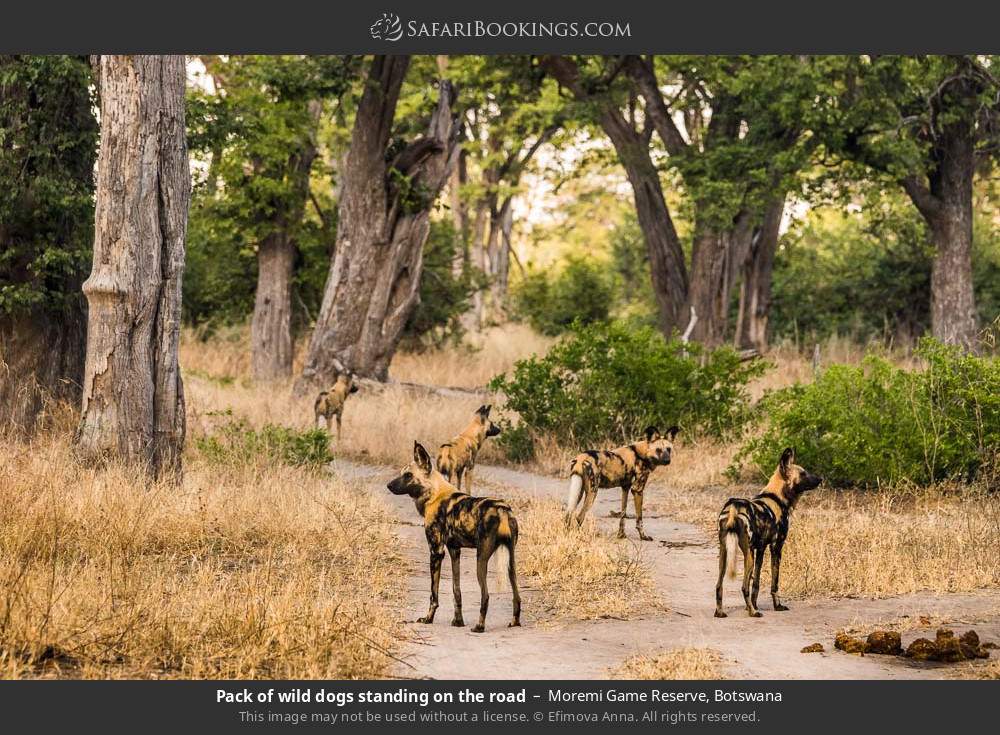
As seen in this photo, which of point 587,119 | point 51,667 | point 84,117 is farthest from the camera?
point 587,119

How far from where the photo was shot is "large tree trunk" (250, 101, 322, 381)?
25703 millimetres

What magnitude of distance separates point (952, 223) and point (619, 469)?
1718 centimetres

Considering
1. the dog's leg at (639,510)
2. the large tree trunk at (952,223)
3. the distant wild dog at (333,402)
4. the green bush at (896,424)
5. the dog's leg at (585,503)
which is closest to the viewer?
the dog's leg at (585,503)

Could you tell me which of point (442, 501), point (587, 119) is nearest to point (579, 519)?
point (442, 501)

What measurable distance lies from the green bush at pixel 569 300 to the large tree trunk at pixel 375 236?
1265cm

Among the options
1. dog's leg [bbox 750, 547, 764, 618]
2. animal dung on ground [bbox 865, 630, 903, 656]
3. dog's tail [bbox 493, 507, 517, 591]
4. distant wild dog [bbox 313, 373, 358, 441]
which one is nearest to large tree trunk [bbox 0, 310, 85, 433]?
distant wild dog [bbox 313, 373, 358, 441]

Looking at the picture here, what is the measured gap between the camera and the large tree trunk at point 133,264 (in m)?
11.9

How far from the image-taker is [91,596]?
7602 mm

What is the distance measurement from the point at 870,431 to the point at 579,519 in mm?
4379

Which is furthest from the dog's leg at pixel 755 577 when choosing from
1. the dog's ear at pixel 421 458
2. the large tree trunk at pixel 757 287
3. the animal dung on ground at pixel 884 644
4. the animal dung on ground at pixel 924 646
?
the large tree trunk at pixel 757 287

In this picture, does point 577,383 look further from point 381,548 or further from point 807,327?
point 807,327

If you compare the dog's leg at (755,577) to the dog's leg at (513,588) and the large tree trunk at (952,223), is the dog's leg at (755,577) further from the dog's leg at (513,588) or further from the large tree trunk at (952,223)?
the large tree trunk at (952,223)

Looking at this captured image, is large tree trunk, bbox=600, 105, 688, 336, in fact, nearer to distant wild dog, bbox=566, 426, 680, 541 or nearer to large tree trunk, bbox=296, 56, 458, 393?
large tree trunk, bbox=296, 56, 458, 393

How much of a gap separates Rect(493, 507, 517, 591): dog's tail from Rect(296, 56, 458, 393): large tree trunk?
47.1 ft
